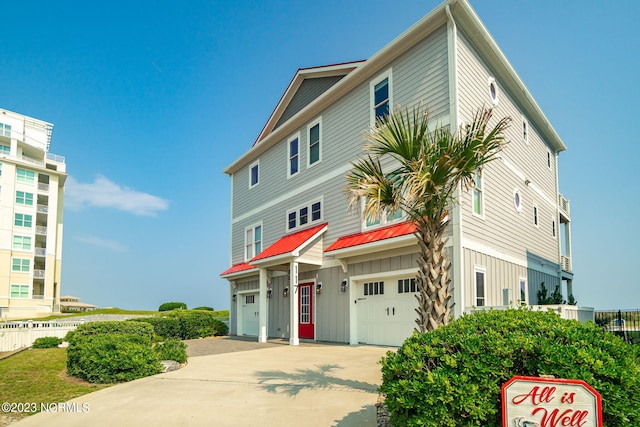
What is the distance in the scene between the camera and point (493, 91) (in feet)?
46.5

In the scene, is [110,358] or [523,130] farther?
[523,130]

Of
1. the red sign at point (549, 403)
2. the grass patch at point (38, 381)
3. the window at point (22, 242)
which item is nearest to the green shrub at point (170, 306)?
the window at point (22, 242)

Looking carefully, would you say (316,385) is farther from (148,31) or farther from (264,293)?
(148,31)

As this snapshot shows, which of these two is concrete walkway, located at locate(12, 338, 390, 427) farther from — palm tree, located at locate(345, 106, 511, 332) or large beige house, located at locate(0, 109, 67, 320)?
large beige house, located at locate(0, 109, 67, 320)

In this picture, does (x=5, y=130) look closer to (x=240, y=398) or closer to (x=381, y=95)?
(x=381, y=95)

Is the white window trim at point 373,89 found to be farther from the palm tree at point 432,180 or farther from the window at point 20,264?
the window at point 20,264

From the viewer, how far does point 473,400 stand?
12.6 ft

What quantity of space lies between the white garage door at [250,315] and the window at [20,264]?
30304mm

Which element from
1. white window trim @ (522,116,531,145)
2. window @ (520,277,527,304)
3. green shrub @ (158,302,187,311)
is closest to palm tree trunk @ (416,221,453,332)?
window @ (520,277,527,304)

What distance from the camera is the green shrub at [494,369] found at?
3.67m

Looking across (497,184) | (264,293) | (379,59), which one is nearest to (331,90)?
(379,59)

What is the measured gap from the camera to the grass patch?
7746 mm

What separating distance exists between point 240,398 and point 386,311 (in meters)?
7.27

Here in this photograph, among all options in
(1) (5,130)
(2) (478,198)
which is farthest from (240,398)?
(1) (5,130)
